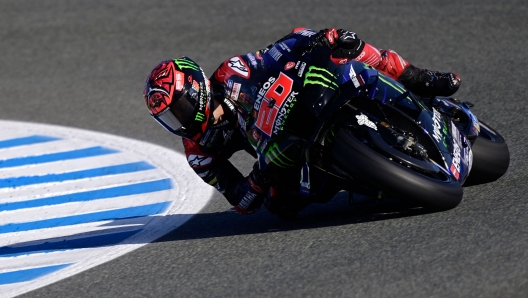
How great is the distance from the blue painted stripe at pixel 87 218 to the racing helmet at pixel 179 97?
1354 mm

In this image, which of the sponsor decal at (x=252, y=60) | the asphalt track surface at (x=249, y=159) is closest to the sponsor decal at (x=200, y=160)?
the asphalt track surface at (x=249, y=159)

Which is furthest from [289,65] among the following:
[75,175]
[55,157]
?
[55,157]

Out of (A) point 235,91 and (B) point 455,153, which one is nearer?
(B) point 455,153

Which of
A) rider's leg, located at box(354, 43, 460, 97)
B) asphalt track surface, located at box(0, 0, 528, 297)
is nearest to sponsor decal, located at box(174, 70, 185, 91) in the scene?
asphalt track surface, located at box(0, 0, 528, 297)

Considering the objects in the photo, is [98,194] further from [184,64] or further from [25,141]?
[184,64]

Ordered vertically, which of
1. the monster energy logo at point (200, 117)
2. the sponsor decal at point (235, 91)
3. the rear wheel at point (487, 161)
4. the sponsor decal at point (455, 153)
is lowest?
the rear wheel at point (487, 161)

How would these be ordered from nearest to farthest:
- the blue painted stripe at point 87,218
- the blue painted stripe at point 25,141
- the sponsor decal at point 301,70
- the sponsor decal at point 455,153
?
1. the sponsor decal at point 455,153
2. the sponsor decal at point 301,70
3. the blue painted stripe at point 87,218
4. the blue painted stripe at point 25,141

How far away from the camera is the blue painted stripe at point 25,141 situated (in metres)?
8.41

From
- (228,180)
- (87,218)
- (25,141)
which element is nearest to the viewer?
(228,180)

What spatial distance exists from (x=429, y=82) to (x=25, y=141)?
4630 millimetres

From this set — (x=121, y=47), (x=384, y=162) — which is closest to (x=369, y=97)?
(x=384, y=162)

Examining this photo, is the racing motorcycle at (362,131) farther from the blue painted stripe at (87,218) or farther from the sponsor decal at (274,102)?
the blue painted stripe at (87,218)

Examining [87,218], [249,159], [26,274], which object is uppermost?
[26,274]

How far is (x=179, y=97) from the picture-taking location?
17.4 feet
